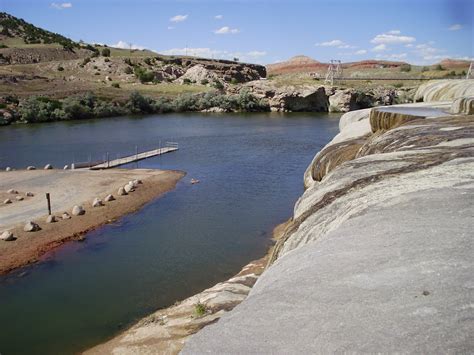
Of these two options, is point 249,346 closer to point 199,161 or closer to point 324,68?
point 199,161

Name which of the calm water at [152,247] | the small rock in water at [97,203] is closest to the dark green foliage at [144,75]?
the calm water at [152,247]

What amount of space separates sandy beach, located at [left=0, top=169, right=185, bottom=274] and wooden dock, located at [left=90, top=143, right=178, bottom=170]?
2704 millimetres

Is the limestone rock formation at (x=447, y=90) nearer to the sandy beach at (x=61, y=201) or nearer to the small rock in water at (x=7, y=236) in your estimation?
the sandy beach at (x=61, y=201)

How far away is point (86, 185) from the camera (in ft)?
109

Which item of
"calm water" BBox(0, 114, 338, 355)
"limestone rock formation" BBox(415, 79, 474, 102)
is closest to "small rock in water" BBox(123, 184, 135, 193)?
"calm water" BBox(0, 114, 338, 355)

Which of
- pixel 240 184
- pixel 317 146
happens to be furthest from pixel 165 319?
pixel 317 146

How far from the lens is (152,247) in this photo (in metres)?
23.1

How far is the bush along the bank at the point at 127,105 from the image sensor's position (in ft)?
233

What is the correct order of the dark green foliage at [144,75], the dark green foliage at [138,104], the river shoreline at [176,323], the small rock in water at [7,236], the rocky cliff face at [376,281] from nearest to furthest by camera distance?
the rocky cliff face at [376,281], the river shoreline at [176,323], the small rock in water at [7,236], the dark green foliage at [138,104], the dark green foliage at [144,75]

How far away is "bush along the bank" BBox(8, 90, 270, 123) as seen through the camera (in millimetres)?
70938

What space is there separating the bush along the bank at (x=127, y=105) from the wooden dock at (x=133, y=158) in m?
29.0

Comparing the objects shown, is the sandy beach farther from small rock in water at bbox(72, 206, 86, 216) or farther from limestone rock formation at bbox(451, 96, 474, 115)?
limestone rock formation at bbox(451, 96, 474, 115)

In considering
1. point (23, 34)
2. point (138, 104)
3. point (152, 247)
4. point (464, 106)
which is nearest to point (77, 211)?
point (152, 247)

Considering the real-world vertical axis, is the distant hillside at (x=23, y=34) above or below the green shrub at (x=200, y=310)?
above
